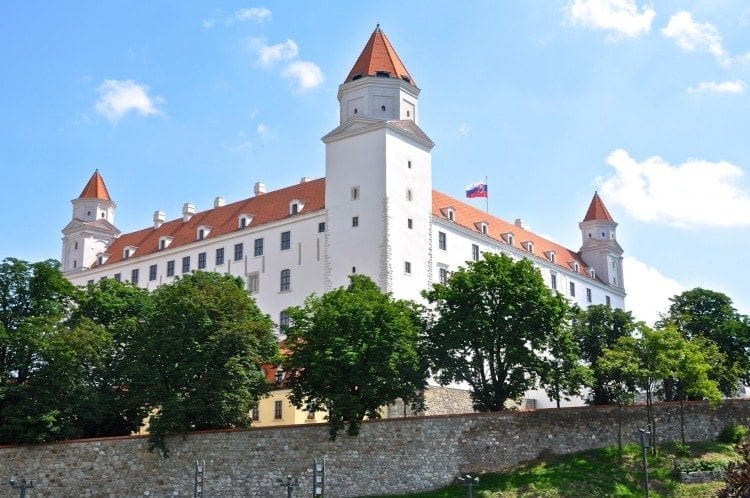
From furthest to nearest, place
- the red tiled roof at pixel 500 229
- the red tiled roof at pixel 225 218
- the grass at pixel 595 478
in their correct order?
the red tiled roof at pixel 500 229 < the red tiled roof at pixel 225 218 < the grass at pixel 595 478

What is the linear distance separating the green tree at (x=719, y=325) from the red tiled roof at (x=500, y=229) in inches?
637

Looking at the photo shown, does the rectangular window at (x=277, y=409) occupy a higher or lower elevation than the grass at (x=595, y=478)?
higher

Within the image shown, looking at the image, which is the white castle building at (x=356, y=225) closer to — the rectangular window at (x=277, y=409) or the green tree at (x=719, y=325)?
the rectangular window at (x=277, y=409)

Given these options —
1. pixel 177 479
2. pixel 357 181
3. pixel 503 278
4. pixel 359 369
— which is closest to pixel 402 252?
pixel 357 181

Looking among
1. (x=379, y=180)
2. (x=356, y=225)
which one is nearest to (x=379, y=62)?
(x=379, y=180)

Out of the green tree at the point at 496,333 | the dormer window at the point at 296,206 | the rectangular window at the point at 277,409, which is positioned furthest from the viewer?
the dormer window at the point at 296,206

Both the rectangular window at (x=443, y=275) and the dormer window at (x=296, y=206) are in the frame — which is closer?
the rectangular window at (x=443, y=275)

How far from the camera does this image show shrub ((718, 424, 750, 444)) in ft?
149

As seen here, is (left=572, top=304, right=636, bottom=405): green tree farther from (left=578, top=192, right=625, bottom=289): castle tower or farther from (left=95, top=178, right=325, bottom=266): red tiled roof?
(left=578, top=192, right=625, bottom=289): castle tower

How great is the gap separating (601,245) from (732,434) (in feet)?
152

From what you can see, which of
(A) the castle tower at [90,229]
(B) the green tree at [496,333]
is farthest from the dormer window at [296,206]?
(A) the castle tower at [90,229]

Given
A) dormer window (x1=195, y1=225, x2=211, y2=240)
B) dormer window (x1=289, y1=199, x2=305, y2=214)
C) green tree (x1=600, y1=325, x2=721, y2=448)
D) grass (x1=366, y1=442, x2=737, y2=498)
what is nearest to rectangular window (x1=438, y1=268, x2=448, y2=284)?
dormer window (x1=289, y1=199, x2=305, y2=214)

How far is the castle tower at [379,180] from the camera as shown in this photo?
60438 mm

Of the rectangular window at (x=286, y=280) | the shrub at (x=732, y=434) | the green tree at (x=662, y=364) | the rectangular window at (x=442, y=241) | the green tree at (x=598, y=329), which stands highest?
the rectangular window at (x=442, y=241)
